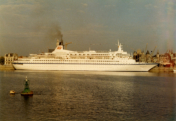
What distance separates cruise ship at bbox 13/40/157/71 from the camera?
81125 millimetres

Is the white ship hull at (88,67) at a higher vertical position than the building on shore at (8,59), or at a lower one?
lower

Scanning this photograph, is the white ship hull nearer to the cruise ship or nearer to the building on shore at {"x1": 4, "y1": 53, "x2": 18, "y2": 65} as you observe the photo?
the cruise ship

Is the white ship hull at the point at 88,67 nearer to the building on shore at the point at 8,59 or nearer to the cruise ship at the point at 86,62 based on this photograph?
the cruise ship at the point at 86,62

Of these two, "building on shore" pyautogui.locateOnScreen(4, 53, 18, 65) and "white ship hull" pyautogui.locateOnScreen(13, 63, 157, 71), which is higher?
"building on shore" pyautogui.locateOnScreen(4, 53, 18, 65)

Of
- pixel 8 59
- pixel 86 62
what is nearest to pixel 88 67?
pixel 86 62

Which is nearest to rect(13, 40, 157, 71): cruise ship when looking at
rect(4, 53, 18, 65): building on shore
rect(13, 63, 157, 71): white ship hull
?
rect(13, 63, 157, 71): white ship hull

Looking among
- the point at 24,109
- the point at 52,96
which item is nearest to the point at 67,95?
the point at 52,96

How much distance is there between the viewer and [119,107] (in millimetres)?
24562

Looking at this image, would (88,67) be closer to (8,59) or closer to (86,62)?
(86,62)

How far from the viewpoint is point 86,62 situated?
84.0 meters

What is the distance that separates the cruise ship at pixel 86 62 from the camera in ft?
266

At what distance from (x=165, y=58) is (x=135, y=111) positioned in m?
129

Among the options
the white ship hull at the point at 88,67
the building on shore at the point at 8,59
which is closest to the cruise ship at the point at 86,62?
the white ship hull at the point at 88,67

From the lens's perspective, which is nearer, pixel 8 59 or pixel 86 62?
pixel 86 62
